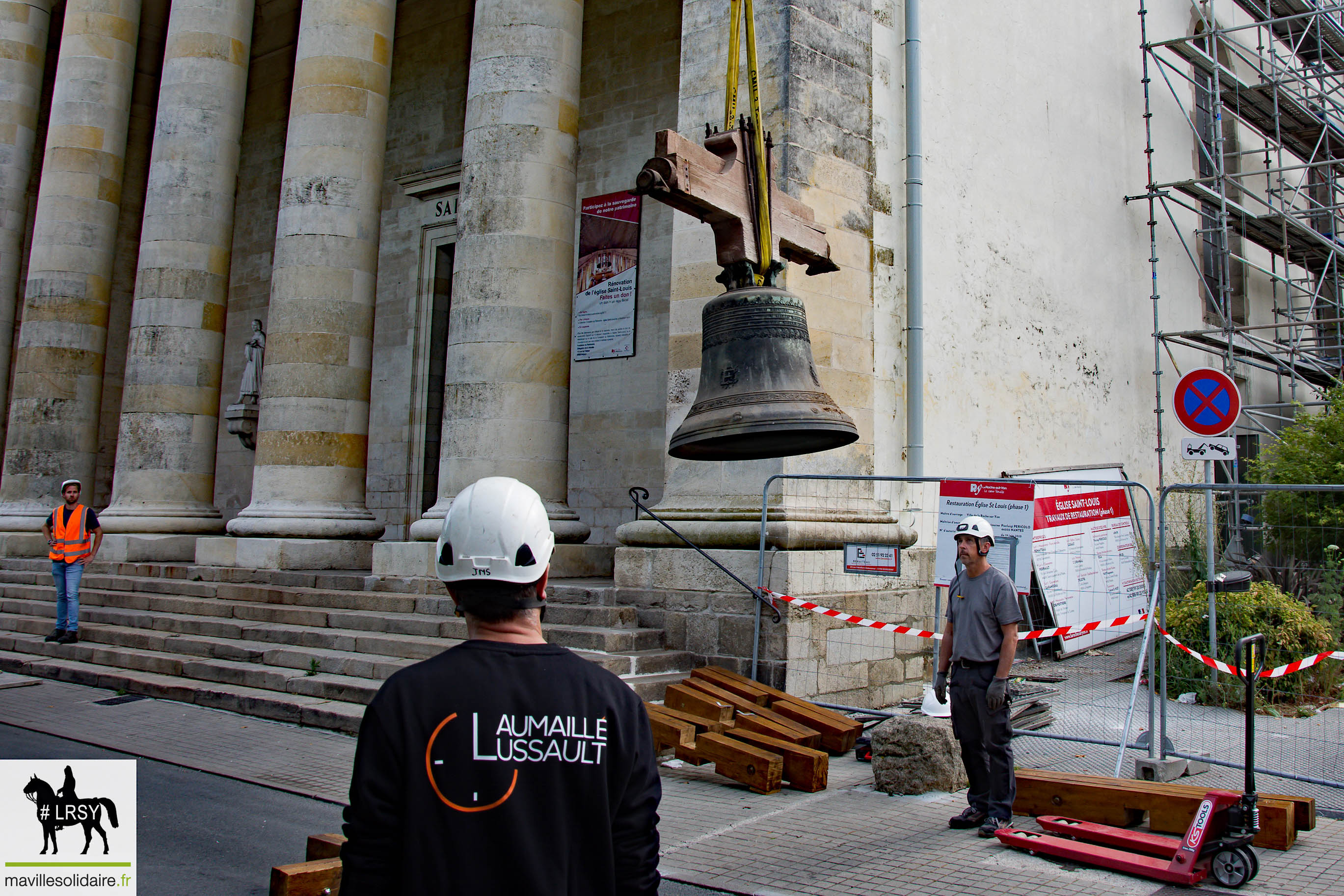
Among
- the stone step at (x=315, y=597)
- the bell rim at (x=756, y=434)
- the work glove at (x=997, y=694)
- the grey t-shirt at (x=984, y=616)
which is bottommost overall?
the work glove at (x=997, y=694)

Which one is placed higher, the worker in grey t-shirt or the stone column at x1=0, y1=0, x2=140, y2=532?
the stone column at x1=0, y1=0, x2=140, y2=532

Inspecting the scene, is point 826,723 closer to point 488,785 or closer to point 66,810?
point 66,810

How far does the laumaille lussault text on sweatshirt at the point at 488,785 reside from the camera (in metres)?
1.82

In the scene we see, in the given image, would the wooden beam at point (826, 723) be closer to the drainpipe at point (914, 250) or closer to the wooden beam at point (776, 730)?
the wooden beam at point (776, 730)

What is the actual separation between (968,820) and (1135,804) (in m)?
0.85

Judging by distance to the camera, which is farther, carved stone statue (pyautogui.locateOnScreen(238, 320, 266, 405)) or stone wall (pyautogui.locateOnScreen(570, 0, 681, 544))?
carved stone statue (pyautogui.locateOnScreen(238, 320, 266, 405))

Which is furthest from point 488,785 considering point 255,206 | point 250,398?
point 255,206

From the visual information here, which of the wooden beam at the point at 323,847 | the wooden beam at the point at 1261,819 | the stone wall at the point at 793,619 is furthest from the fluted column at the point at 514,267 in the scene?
the wooden beam at the point at 1261,819

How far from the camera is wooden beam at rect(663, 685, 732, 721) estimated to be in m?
7.08

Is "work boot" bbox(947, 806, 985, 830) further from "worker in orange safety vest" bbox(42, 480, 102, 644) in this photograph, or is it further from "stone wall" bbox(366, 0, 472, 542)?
"stone wall" bbox(366, 0, 472, 542)

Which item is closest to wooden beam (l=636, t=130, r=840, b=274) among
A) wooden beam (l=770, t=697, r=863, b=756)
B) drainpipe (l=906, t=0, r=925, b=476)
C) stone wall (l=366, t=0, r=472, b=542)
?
wooden beam (l=770, t=697, r=863, b=756)

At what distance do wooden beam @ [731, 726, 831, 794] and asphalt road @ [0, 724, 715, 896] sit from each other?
1.84 meters

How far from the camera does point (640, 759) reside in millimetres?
1996

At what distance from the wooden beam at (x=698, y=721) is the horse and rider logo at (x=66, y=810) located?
3459mm
